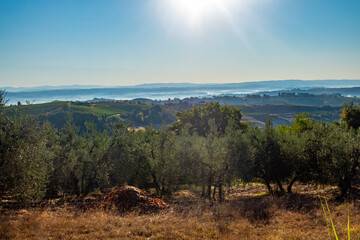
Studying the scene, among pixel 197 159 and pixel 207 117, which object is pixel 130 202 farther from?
pixel 207 117

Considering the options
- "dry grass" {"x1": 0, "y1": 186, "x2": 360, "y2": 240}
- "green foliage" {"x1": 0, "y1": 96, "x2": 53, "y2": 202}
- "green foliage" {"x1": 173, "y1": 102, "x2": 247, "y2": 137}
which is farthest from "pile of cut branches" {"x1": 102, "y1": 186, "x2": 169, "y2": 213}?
"green foliage" {"x1": 173, "y1": 102, "x2": 247, "y2": 137}

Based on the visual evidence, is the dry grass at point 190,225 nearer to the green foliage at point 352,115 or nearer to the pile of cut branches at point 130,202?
the pile of cut branches at point 130,202

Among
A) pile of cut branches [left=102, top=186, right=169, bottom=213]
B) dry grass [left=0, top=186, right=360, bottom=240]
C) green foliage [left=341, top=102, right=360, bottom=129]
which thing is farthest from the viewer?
green foliage [left=341, top=102, right=360, bottom=129]

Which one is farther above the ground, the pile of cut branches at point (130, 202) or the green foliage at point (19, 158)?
the green foliage at point (19, 158)

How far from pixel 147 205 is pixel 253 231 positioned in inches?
320

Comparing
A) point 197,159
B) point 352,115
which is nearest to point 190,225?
point 197,159

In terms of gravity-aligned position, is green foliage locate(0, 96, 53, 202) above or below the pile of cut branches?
above

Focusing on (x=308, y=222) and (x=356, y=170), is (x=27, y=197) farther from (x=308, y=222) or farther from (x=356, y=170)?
(x=356, y=170)

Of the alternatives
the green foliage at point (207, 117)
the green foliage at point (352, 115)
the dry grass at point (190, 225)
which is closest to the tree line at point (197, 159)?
the dry grass at point (190, 225)

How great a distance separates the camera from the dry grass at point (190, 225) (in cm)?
1247

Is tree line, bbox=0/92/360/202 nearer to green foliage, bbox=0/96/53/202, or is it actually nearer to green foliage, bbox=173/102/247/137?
green foliage, bbox=0/96/53/202

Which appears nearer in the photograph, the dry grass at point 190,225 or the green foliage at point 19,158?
the dry grass at point 190,225

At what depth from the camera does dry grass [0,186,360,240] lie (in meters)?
12.5

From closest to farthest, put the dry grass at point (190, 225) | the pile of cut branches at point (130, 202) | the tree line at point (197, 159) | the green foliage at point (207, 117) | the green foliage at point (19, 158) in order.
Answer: the dry grass at point (190, 225) < the green foliage at point (19, 158) < the pile of cut branches at point (130, 202) < the tree line at point (197, 159) < the green foliage at point (207, 117)
